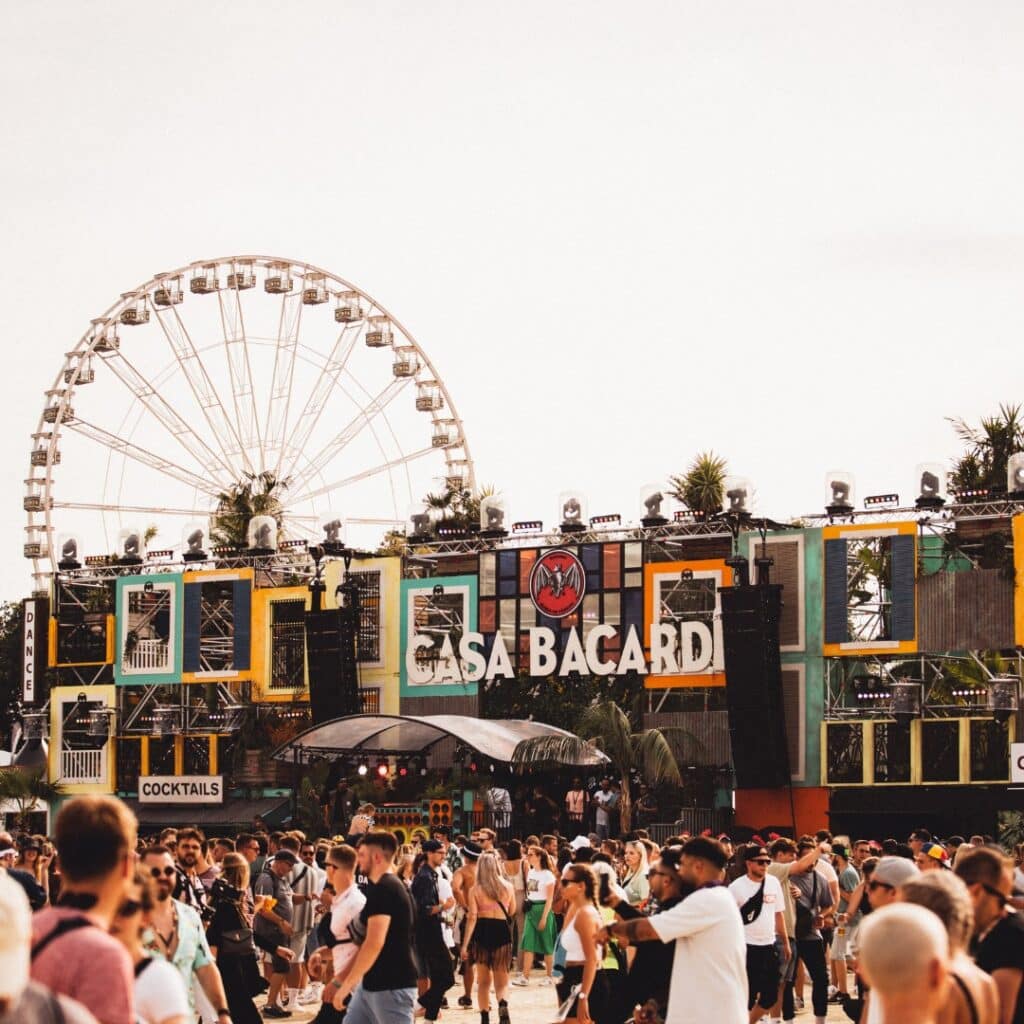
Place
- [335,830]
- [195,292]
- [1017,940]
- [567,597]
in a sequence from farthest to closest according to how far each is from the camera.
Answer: [195,292] < [567,597] < [335,830] < [1017,940]

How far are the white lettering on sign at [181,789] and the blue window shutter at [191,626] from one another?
334 cm

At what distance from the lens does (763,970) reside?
1677cm

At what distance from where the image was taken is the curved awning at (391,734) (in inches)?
1812

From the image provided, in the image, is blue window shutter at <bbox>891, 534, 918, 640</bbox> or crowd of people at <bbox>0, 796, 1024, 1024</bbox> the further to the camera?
blue window shutter at <bbox>891, 534, 918, 640</bbox>

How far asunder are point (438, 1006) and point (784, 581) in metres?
28.2

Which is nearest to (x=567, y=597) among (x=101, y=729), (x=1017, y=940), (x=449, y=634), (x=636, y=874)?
(x=449, y=634)

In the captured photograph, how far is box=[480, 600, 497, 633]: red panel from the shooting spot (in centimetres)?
5134

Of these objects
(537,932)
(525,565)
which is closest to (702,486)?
(525,565)

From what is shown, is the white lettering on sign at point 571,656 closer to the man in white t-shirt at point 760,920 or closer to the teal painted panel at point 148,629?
the teal painted panel at point 148,629

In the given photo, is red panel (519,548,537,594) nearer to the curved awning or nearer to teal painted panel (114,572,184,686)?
the curved awning

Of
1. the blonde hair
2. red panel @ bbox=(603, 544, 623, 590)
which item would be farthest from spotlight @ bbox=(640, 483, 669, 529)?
the blonde hair

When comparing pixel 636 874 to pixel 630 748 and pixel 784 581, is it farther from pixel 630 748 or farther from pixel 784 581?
pixel 784 581

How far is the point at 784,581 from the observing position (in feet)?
156

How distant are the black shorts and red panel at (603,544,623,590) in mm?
32772
